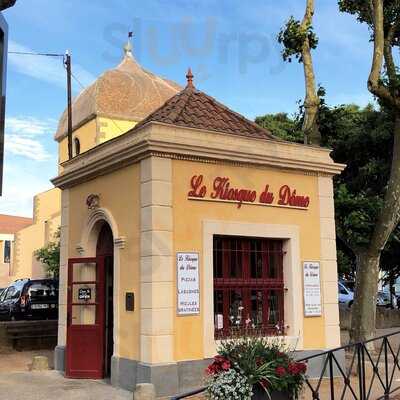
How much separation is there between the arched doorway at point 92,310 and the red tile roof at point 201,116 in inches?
93.9

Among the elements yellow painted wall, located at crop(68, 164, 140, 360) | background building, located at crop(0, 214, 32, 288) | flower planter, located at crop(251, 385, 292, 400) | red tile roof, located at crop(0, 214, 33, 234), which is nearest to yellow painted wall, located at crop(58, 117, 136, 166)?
background building, located at crop(0, 214, 32, 288)

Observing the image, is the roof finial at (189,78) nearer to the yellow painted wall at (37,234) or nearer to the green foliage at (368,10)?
the green foliage at (368,10)

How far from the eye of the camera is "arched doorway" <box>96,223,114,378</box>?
1109 cm

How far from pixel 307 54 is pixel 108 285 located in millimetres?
7248

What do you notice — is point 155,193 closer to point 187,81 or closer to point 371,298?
point 187,81

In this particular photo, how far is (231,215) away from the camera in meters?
10.5

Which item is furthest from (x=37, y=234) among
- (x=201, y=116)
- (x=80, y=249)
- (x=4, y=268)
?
(x=201, y=116)

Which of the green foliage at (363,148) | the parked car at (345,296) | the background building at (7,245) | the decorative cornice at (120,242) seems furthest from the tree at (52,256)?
the decorative cornice at (120,242)

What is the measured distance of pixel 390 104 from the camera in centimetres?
1305

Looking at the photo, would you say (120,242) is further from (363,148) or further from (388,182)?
(363,148)

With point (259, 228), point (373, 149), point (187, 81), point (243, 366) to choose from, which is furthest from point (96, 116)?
point (243, 366)

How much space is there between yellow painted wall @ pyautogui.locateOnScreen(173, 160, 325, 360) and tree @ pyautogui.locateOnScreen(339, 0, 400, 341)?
2524 mm

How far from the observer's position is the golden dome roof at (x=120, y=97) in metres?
35.5

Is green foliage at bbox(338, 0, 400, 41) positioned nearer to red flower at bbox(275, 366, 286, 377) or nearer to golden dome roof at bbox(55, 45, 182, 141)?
red flower at bbox(275, 366, 286, 377)
